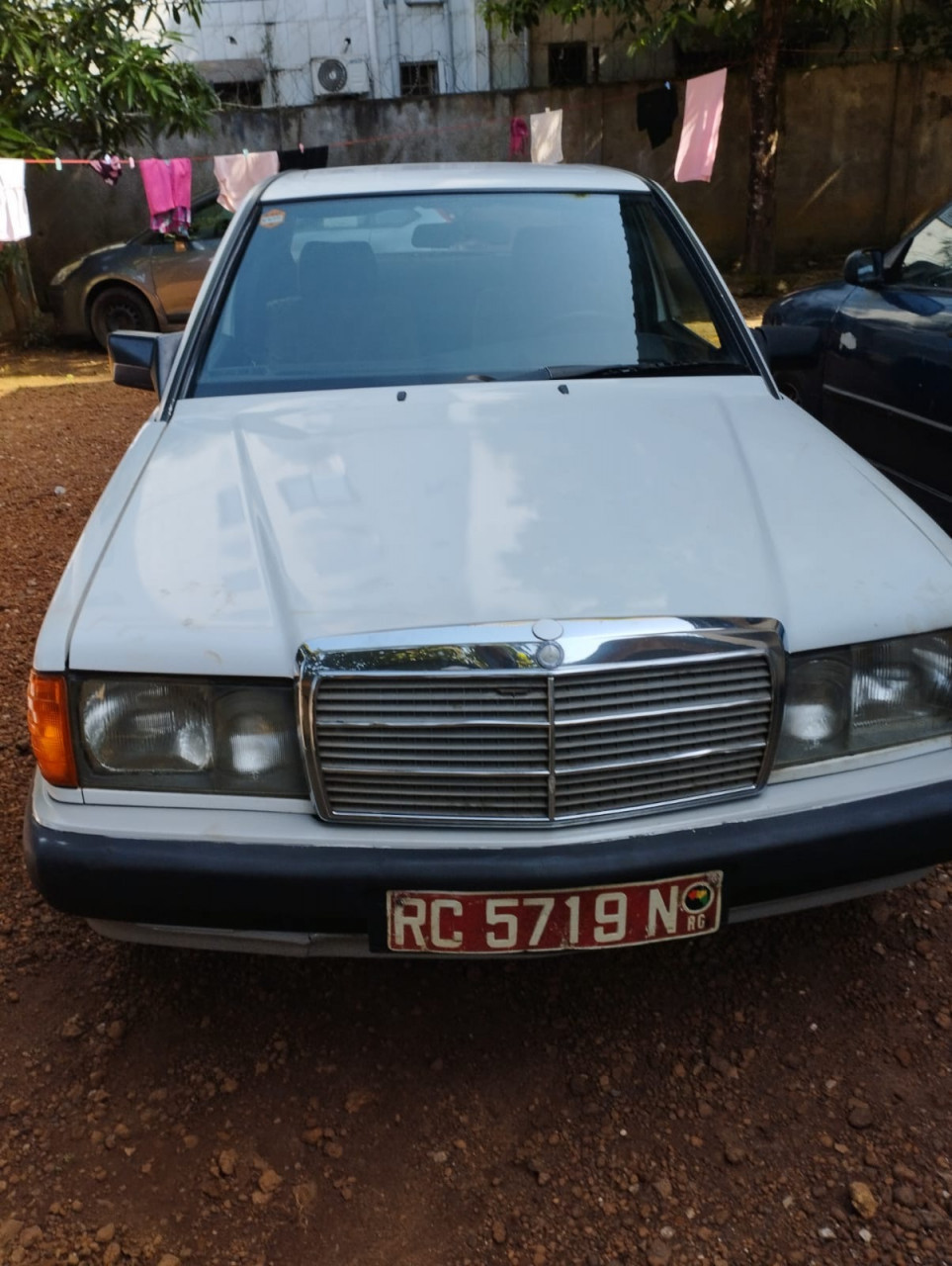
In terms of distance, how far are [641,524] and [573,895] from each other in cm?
72

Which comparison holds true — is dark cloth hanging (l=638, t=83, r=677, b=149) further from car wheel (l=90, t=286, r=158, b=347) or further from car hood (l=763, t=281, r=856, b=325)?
car hood (l=763, t=281, r=856, b=325)

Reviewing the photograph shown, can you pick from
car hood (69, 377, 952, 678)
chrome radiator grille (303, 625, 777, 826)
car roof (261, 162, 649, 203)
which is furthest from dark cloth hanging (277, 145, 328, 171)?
chrome radiator grille (303, 625, 777, 826)

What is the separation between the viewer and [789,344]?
329 cm

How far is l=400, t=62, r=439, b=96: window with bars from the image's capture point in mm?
16531

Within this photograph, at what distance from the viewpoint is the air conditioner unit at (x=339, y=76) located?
16188 millimetres

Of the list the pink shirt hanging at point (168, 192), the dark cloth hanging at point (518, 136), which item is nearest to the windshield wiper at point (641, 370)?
the pink shirt hanging at point (168, 192)

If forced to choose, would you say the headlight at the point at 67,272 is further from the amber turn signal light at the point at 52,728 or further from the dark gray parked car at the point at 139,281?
the amber turn signal light at the point at 52,728

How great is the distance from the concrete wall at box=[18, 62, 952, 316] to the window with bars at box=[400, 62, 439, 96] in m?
3.22

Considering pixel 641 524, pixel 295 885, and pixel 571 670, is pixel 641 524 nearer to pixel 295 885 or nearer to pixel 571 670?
pixel 571 670

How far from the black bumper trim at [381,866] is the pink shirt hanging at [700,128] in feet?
33.8

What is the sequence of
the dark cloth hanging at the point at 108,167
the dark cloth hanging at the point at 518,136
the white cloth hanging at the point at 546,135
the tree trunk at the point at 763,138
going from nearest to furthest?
the dark cloth hanging at the point at 108,167 → the tree trunk at the point at 763,138 → the white cloth hanging at the point at 546,135 → the dark cloth hanging at the point at 518,136

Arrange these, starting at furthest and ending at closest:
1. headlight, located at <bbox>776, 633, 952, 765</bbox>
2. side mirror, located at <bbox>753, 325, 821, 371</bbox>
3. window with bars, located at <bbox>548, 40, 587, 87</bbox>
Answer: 1. window with bars, located at <bbox>548, 40, 587, 87</bbox>
2. side mirror, located at <bbox>753, 325, 821, 371</bbox>
3. headlight, located at <bbox>776, 633, 952, 765</bbox>

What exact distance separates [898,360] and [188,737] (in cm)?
326

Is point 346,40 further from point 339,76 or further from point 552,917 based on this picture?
point 552,917
